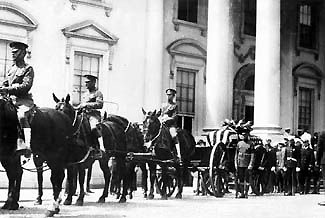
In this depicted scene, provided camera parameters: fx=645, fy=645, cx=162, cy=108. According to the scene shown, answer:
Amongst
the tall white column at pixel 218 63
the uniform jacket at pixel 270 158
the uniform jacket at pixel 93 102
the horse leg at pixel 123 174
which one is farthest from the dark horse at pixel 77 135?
the tall white column at pixel 218 63

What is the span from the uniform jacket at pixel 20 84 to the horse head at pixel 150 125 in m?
4.30

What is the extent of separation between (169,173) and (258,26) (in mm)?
8033

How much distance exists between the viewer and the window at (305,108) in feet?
100

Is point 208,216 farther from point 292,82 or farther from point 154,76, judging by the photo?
point 292,82

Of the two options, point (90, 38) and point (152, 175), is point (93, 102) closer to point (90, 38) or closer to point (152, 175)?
point (152, 175)

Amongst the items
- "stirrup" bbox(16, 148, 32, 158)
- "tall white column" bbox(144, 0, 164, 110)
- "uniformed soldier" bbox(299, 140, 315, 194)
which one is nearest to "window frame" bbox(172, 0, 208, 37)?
"tall white column" bbox(144, 0, 164, 110)

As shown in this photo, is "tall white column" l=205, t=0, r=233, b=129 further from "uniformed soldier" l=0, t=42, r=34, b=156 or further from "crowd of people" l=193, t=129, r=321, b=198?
"uniformed soldier" l=0, t=42, r=34, b=156

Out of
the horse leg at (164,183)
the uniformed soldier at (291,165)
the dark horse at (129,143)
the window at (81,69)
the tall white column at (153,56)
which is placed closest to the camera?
the dark horse at (129,143)

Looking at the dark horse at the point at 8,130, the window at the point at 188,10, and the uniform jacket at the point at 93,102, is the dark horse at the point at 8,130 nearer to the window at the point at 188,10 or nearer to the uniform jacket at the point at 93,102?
the uniform jacket at the point at 93,102

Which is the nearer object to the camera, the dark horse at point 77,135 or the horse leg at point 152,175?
the dark horse at point 77,135

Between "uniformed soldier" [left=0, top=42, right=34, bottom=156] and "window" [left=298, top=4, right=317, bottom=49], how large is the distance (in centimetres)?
2152

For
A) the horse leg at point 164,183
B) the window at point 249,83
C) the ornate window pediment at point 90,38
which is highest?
the ornate window pediment at point 90,38

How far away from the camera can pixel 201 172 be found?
58.8 feet

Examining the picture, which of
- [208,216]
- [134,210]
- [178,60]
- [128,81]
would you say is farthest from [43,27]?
[208,216]
